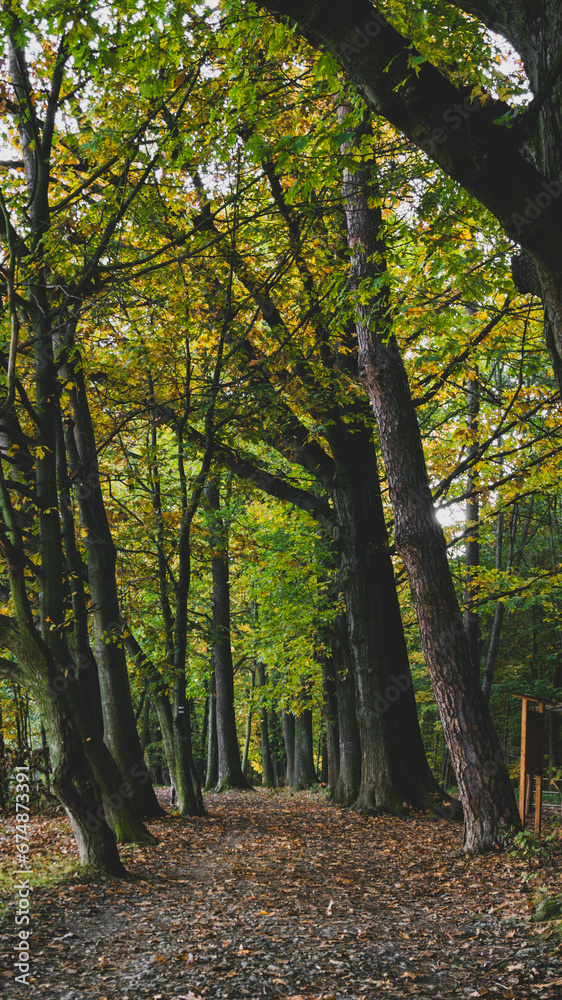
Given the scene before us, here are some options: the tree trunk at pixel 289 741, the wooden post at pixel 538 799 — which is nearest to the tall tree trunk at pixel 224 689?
the tree trunk at pixel 289 741

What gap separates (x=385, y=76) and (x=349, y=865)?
744cm

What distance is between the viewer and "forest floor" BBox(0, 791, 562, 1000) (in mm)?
3811

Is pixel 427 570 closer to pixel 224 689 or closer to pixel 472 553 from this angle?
pixel 472 553

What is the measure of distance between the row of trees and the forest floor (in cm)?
79

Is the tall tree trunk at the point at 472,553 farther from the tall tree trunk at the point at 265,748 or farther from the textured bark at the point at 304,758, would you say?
the tall tree trunk at the point at 265,748

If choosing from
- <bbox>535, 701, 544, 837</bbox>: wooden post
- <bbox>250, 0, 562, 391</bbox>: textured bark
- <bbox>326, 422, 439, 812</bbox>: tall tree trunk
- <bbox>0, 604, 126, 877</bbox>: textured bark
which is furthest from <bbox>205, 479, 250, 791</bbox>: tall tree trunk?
<bbox>250, 0, 562, 391</bbox>: textured bark

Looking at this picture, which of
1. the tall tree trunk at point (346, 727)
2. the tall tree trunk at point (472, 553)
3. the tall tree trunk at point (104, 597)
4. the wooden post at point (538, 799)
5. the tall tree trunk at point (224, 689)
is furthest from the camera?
the tall tree trunk at point (224, 689)

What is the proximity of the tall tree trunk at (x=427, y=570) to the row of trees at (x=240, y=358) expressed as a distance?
32 millimetres

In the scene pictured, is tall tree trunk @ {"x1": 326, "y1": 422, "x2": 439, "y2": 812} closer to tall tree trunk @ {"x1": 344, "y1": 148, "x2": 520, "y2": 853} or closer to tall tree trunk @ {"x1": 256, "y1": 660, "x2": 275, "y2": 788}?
tall tree trunk @ {"x1": 344, "y1": 148, "x2": 520, "y2": 853}

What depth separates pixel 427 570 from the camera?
8.09 meters

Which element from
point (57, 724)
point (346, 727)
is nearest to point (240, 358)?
point (57, 724)

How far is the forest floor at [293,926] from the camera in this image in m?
3.81

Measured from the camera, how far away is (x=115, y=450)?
1091 centimetres

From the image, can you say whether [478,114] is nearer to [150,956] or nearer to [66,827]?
[150,956]
